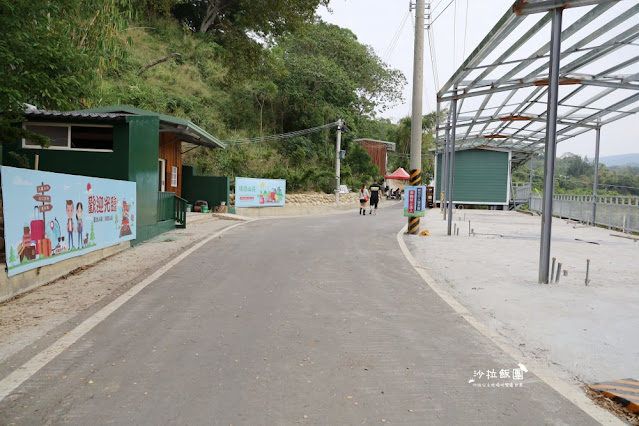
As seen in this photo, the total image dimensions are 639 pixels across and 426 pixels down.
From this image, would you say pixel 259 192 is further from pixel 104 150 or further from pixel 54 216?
pixel 54 216

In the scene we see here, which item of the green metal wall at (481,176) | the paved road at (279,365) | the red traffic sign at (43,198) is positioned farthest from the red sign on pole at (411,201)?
the green metal wall at (481,176)

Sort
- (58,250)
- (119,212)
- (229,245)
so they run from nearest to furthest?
(58,250)
(119,212)
(229,245)

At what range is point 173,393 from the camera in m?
3.75

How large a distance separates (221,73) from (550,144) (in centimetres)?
3221

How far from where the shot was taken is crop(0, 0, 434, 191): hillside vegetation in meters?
8.34

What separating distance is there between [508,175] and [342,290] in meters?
33.4

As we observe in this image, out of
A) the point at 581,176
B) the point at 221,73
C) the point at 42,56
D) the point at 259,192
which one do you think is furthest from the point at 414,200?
the point at 581,176

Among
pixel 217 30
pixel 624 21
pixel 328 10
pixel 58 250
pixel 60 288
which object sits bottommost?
pixel 60 288

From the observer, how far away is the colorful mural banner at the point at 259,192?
25.1 m

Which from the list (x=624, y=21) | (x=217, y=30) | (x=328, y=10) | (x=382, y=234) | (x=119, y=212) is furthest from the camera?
(x=217, y=30)

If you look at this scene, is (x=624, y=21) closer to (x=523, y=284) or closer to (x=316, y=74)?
(x=523, y=284)

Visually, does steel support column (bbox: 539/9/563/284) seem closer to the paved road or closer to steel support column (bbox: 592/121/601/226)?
the paved road

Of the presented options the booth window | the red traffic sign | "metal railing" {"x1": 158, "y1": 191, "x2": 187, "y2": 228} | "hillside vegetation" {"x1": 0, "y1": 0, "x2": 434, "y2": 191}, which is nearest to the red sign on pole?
"hillside vegetation" {"x1": 0, "y1": 0, "x2": 434, "y2": 191}

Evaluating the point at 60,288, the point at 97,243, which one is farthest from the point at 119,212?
the point at 60,288
